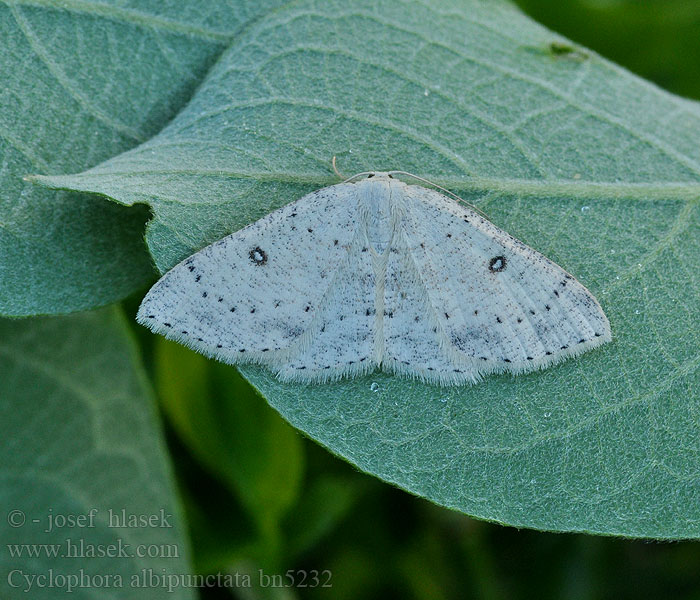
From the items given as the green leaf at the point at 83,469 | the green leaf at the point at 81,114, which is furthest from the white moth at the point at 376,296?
the green leaf at the point at 83,469

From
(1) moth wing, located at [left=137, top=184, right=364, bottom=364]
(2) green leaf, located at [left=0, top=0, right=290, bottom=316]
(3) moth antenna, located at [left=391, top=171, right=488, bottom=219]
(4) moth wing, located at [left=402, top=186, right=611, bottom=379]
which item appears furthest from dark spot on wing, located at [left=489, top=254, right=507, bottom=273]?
(2) green leaf, located at [left=0, top=0, right=290, bottom=316]

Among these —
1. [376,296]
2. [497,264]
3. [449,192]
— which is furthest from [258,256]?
[497,264]

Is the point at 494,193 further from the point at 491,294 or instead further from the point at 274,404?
the point at 274,404

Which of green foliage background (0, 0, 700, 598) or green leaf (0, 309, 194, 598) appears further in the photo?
green leaf (0, 309, 194, 598)

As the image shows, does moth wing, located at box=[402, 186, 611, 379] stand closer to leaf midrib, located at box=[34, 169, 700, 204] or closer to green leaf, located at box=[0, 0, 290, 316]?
leaf midrib, located at box=[34, 169, 700, 204]

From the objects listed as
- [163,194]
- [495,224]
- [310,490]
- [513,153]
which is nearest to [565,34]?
[513,153]

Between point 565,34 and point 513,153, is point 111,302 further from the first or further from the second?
point 565,34

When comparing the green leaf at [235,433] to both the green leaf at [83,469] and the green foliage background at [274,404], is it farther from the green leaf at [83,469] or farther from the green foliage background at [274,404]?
the green leaf at [83,469]
